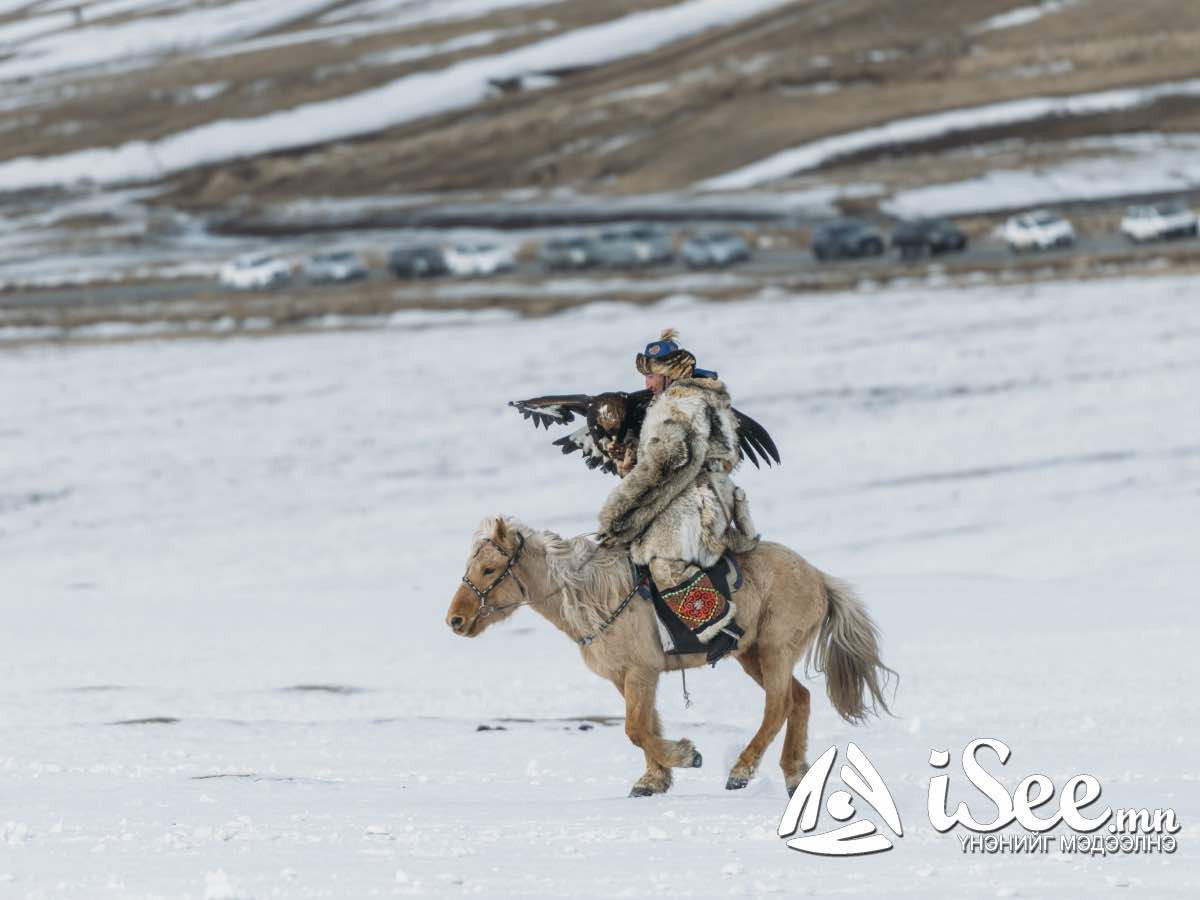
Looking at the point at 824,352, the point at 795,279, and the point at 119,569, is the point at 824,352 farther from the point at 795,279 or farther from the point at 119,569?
the point at 119,569

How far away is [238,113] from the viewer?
87062 mm

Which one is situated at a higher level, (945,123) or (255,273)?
(255,273)

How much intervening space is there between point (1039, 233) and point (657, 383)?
3900 cm

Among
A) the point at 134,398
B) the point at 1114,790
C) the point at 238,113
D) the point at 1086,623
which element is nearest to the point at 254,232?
the point at 238,113

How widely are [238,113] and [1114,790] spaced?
8384cm

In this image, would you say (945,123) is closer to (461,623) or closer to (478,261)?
(478,261)

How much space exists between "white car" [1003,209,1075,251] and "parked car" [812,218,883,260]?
3.86 meters

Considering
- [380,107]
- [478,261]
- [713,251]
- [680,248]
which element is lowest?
[680,248]

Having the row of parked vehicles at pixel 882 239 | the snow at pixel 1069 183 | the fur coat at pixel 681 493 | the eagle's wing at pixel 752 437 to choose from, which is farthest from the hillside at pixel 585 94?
the fur coat at pixel 681 493

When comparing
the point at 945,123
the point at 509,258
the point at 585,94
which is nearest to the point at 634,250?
the point at 509,258

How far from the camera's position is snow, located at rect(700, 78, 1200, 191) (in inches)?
2746

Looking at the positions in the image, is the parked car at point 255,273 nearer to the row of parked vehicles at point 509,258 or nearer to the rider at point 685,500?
the row of parked vehicles at point 509,258

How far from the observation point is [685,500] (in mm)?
9180

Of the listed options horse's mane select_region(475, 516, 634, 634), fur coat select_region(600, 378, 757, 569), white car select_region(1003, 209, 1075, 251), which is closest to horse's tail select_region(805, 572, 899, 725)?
fur coat select_region(600, 378, 757, 569)
